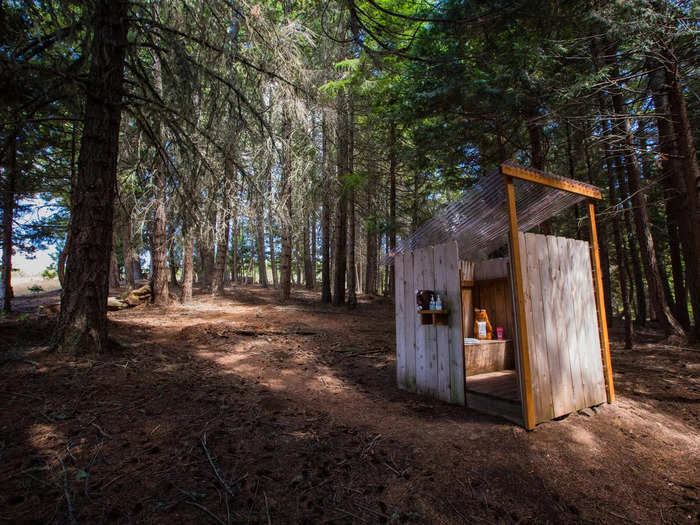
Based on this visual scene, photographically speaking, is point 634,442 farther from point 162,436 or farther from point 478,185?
point 162,436

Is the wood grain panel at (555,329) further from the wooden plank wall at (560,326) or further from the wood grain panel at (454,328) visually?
the wood grain panel at (454,328)

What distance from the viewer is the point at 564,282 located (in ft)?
13.4

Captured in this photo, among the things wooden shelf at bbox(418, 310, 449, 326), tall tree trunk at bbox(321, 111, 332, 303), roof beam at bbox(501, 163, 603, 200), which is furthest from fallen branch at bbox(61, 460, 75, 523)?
tall tree trunk at bbox(321, 111, 332, 303)

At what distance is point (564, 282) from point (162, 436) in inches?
179

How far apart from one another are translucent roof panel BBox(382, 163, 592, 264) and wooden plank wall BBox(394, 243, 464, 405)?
0.35 metres

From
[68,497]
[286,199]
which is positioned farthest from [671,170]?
[68,497]

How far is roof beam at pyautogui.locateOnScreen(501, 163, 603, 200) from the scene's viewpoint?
367 centimetres

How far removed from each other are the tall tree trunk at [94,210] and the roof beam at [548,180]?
4734 mm

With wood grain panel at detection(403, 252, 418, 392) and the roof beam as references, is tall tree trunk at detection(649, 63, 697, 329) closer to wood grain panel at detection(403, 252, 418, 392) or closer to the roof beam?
the roof beam

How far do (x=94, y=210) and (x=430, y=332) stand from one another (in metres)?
4.51

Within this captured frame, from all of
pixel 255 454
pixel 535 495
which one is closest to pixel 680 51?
pixel 535 495

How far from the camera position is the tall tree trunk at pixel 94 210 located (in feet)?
12.9

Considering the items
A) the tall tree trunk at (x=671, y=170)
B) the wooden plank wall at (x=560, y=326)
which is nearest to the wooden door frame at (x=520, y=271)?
the wooden plank wall at (x=560, y=326)

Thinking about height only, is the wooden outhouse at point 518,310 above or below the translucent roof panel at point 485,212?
below
